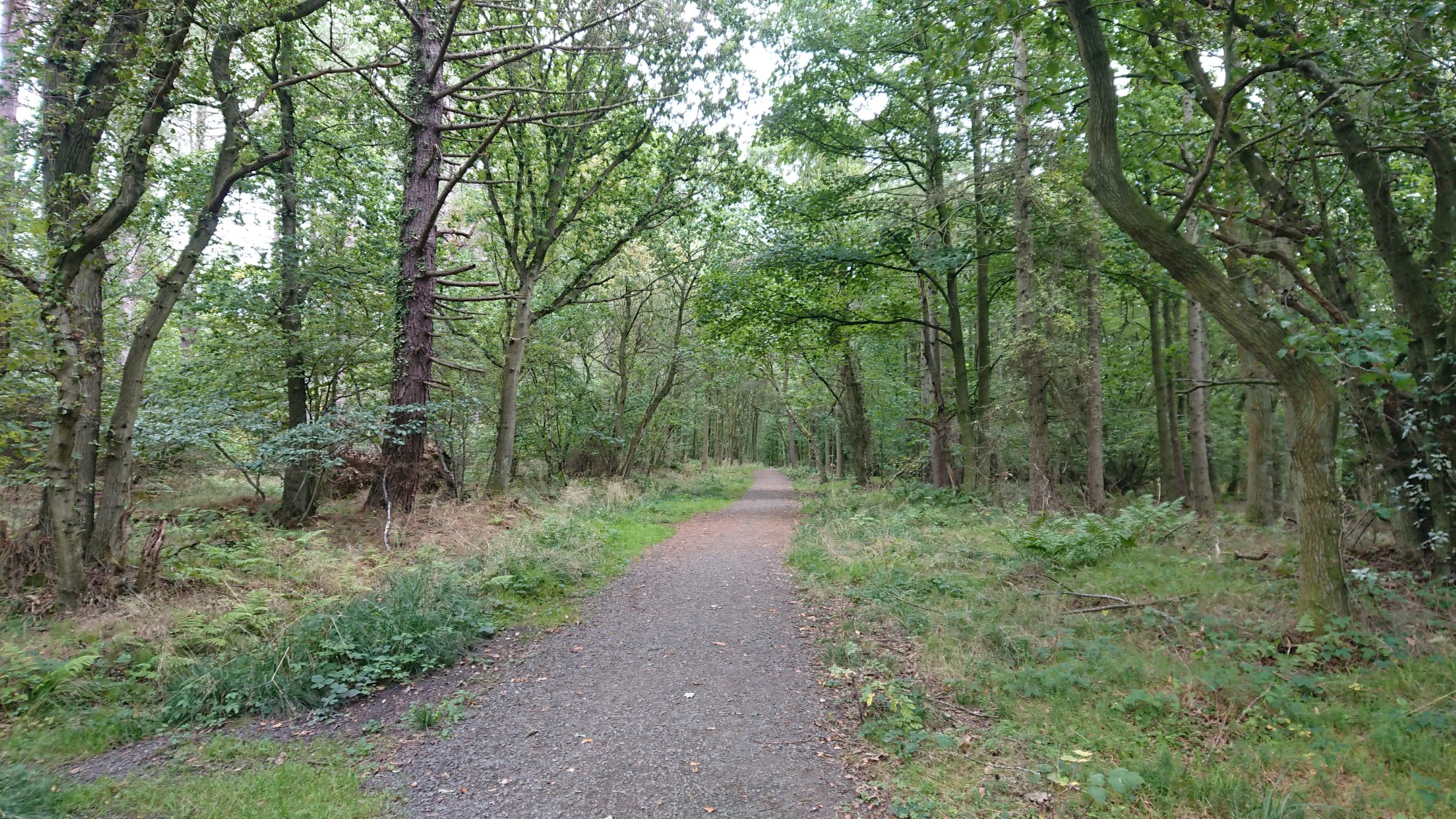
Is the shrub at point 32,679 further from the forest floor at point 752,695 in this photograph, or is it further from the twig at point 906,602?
the twig at point 906,602

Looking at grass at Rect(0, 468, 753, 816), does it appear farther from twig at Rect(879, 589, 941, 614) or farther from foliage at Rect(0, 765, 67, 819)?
twig at Rect(879, 589, 941, 614)

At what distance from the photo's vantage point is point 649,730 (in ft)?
13.6

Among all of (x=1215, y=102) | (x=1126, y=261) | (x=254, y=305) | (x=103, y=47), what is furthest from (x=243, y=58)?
(x=1126, y=261)

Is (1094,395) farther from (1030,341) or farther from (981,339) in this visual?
(981,339)

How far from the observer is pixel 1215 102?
5.89 meters

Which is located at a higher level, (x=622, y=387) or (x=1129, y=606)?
(x=622, y=387)

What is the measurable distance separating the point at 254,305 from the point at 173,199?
1665mm

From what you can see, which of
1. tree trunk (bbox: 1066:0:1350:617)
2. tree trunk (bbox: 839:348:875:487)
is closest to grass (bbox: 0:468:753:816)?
tree trunk (bbox: 1066:0:1350:617)

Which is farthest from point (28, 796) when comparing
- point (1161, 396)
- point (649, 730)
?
point (1161, 396)

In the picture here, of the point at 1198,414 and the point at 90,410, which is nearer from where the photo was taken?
the point at 90,410

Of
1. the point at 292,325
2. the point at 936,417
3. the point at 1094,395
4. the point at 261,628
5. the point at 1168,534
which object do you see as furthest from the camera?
the point at 936,417

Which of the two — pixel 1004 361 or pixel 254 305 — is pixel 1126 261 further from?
pixel 254 305

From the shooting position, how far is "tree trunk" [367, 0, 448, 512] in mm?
10312

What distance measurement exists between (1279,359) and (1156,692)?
256 centimetres
